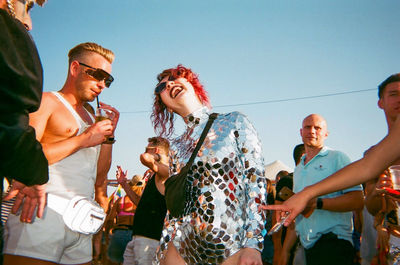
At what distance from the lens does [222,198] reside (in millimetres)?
2020

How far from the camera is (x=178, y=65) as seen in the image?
2732mm

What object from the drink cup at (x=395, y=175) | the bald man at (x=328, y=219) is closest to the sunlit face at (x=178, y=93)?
the drink cup at (x=395, y=175)

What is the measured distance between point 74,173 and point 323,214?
2418 millimetres

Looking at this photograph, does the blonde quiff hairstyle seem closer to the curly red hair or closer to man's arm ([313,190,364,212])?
the curly red hair

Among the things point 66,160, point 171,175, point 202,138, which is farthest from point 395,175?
Result: point 66,160

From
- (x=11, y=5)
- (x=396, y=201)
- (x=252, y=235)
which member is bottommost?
(x=252, y=235)

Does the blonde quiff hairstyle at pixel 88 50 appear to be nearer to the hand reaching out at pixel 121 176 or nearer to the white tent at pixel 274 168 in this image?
the hand reaching out at pixel 121 176

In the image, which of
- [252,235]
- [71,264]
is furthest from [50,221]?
[252,235]

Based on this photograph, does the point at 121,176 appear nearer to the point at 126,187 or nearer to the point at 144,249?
the point at 126,187

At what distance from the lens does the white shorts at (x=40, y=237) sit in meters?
2.18

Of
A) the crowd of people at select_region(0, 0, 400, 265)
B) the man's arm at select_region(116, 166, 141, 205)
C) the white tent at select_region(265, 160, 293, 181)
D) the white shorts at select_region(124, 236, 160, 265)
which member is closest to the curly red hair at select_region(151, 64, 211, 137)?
the crowd of people at select_region(0, 0, 400, 265)

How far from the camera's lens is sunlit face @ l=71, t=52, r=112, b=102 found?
9.38ft

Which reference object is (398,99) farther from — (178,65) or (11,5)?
(11,5)

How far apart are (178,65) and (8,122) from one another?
175 centimetres
